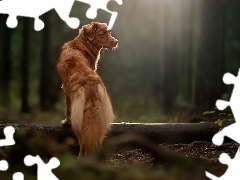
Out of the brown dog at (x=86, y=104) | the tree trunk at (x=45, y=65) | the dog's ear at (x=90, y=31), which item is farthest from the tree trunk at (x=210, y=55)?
the tree trunk at (x=45, y=65)

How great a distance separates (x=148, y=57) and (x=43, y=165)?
1198 inches

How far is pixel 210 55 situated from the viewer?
36.1 feet

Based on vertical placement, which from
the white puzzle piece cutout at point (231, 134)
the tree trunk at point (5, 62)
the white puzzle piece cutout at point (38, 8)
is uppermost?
the white puzzle piece cutout at point (38, 8)

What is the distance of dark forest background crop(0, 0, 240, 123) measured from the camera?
1105cm

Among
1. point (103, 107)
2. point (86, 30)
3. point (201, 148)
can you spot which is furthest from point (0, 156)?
point (86, 30)

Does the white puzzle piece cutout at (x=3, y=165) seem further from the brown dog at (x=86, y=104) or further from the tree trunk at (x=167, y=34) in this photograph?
the tree trunk at (x=167, y=34)

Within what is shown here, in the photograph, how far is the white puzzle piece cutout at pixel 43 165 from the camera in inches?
94.7

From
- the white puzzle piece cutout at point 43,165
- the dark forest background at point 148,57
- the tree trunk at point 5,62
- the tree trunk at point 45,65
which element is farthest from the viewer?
the tree trunk at point 5,62

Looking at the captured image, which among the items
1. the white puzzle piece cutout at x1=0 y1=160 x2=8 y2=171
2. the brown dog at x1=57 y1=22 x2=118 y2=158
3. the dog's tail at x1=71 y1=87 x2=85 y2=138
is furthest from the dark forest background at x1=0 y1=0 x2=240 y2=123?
the white puzzle piece cutout at x1=0 y1=160 x2=8 y2=171

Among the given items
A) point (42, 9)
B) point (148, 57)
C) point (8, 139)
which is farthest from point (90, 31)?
point (148, 57)

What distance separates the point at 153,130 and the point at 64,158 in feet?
15.9

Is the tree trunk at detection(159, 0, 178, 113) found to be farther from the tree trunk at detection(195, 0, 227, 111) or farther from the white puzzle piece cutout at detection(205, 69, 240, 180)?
the white puzzle piece cutout at detection(205, 69, 240, 180)

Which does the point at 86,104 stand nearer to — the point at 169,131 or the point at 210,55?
the point at 169,131

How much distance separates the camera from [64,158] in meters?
2.44
